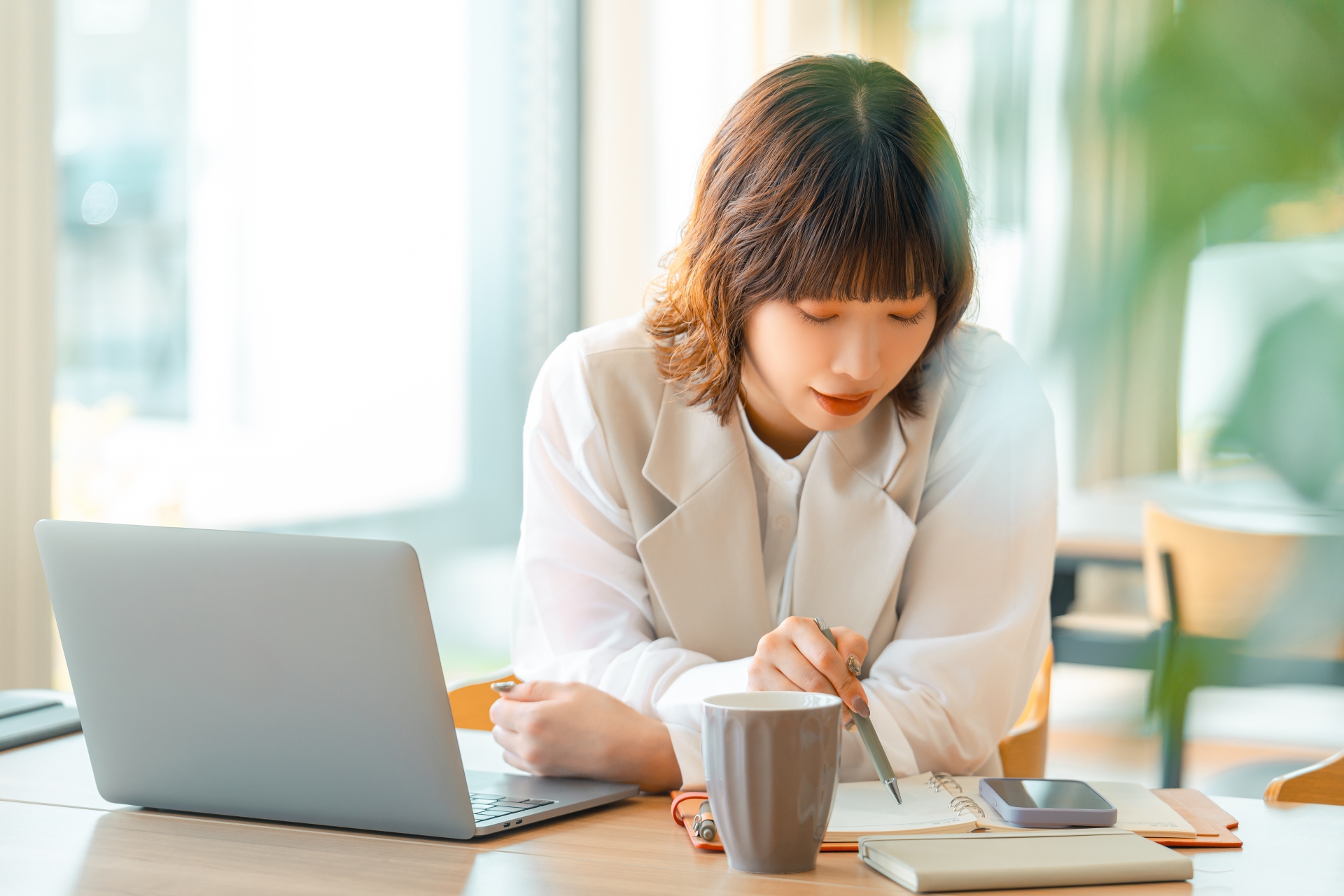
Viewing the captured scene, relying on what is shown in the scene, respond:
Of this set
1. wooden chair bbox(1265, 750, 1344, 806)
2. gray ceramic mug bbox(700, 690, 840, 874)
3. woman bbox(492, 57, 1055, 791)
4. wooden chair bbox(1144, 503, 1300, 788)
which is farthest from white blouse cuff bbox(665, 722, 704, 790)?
wooden chair bbox(1144, 503, 1300, 788)

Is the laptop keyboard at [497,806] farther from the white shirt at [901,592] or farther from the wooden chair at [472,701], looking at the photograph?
the wooden chair at [472,701]

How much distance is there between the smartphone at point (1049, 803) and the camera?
81 centimetres

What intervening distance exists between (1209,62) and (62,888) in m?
0.75

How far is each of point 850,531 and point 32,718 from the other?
787mm

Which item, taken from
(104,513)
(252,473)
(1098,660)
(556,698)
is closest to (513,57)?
(252,473)

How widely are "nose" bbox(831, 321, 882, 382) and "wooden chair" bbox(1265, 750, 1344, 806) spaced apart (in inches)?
17.4

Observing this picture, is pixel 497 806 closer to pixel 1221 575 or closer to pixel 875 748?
pixel 875 748

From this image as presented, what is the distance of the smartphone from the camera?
0.81m

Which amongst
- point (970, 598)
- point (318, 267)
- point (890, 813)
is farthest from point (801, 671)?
point (318, 267)

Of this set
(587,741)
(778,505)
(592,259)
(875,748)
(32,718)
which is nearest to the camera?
(875,748)

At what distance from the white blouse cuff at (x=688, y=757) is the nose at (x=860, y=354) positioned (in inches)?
12.8

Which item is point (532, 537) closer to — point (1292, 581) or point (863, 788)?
point (863, 788)

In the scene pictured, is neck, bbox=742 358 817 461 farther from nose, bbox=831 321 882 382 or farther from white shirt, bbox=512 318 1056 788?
nose, bbox=831 321 882 382

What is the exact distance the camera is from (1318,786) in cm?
97
